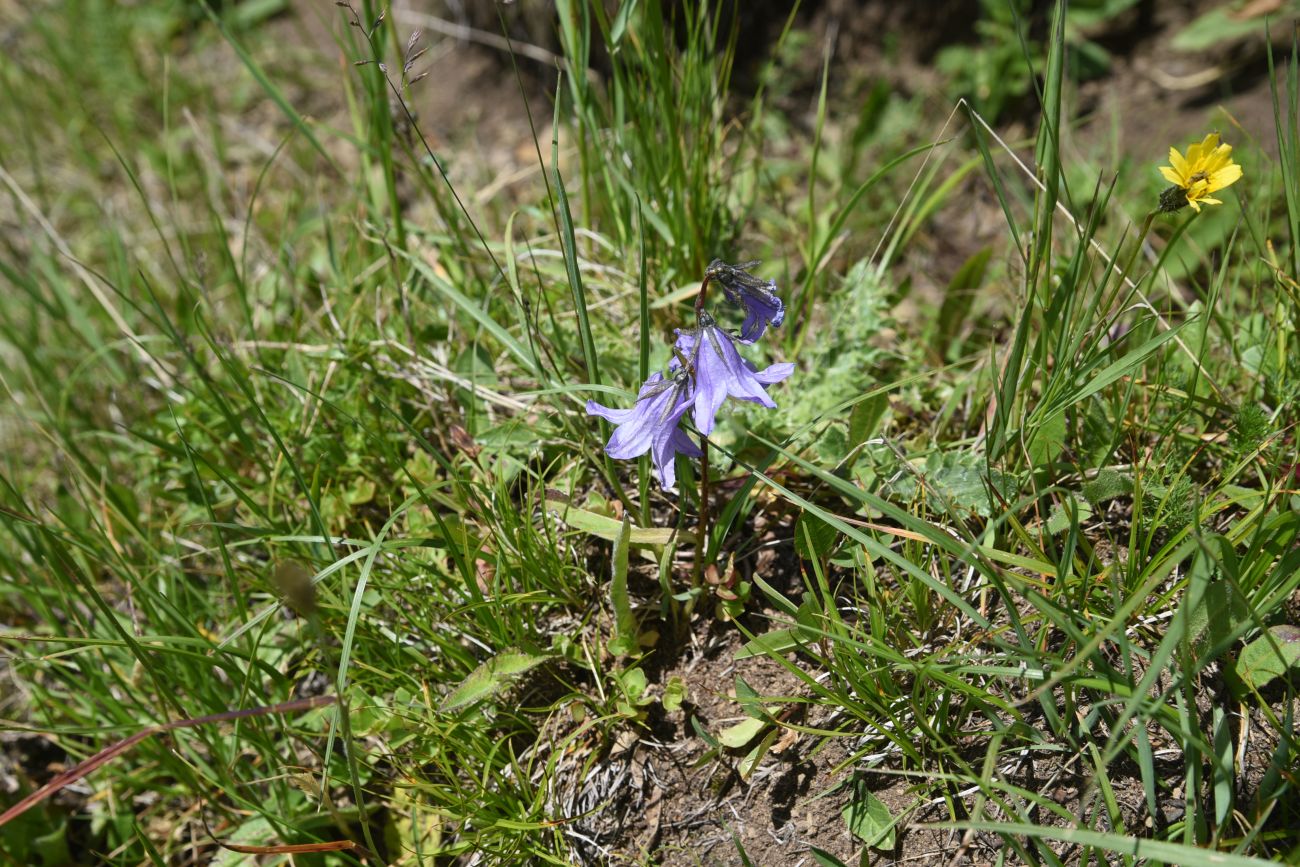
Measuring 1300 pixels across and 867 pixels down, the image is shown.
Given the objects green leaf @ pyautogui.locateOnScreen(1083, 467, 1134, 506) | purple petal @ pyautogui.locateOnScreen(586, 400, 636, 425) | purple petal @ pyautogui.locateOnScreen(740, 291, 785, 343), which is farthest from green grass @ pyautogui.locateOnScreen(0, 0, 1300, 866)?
purple petal @ pyautogui.locateOnScreen(740, 291, 785, 343)

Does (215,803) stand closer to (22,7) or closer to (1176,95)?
(1176,95)

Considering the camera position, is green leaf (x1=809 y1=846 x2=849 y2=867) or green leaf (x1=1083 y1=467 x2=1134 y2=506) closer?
green leaf (x1=809 y1=846 x2=849 y2=867)

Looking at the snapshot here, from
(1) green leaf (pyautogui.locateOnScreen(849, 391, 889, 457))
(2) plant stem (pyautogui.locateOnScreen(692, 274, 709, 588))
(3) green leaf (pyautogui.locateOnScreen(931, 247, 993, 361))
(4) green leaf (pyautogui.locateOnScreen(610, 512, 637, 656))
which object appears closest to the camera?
(2) plant stem (pyautogui.locateOnScreen(692, 274, 709, 588))

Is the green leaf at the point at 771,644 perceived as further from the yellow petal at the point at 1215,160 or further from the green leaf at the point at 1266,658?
the yellow petal at the point at 1215,160

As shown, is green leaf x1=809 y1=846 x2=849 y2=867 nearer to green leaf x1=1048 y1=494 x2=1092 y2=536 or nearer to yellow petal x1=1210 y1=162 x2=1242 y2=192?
green leaf x1=1048 y1=494 x2=1092 y2=536

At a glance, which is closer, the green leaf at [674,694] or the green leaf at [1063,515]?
the green leaf at [1063,515]

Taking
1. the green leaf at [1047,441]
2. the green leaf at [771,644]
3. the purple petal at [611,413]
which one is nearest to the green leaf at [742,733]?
the green leaf at [771,644]

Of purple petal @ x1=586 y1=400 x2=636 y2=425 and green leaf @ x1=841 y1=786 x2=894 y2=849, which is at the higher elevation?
purple petal @ x1=586 y1=400 x2=636 y2=425
